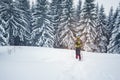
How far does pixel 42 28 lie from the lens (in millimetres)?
29922

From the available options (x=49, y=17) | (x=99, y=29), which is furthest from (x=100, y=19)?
(x=49, y=17)

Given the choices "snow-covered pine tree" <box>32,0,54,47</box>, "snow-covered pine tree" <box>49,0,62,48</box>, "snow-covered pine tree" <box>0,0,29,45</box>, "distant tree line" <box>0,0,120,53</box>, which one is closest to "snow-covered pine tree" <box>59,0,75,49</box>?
"distant tree line" <box>0,0,120,53</box>

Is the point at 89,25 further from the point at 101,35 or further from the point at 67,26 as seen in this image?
the point at 101,35

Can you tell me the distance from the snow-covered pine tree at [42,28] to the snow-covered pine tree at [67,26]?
2007mm

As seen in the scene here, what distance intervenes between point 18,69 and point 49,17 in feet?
76.8

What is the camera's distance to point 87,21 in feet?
97.5

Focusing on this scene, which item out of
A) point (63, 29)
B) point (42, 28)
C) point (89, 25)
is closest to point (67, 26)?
point (63, 29)

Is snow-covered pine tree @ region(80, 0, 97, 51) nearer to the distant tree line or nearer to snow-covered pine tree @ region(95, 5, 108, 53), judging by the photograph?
the distant tree line

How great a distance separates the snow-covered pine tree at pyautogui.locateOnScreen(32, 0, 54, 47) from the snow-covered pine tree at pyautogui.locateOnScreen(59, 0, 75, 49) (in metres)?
2.01

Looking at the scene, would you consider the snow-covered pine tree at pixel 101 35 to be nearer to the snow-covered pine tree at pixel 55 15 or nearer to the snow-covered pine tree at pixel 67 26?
the snow-covered pine tree at pixel 67 26

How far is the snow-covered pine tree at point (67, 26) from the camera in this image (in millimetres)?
30266

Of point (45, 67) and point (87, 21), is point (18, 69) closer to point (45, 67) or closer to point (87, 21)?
point (45, 67)

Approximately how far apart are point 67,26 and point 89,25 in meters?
3.95

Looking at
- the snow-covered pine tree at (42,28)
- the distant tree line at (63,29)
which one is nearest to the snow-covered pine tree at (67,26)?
the distant tree line at (63,29)
